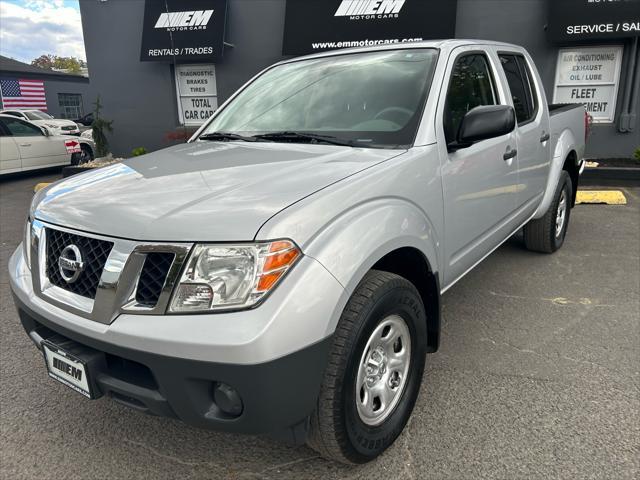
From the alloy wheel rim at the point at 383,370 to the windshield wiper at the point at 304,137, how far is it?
3.24 ft

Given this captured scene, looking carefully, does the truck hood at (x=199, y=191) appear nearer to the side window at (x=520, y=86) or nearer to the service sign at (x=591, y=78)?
the side window at (x=520, y=86)

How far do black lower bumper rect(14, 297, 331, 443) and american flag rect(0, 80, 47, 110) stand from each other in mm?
35515

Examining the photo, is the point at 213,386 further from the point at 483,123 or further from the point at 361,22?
the point at 361,22

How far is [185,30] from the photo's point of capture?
1133 cm

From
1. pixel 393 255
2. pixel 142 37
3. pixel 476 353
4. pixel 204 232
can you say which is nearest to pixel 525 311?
pixel 476 353

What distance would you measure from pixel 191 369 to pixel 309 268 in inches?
20.6

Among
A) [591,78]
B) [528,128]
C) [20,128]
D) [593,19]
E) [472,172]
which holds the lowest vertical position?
[20,128]

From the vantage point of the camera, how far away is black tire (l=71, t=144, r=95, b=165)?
12.8m

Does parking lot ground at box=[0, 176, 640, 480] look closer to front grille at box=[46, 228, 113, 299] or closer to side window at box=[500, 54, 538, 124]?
front grille at box=[46, 228, 113, 299]

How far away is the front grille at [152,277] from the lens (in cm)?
180

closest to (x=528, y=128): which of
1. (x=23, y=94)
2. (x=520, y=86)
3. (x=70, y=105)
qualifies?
(x=520, y=86)

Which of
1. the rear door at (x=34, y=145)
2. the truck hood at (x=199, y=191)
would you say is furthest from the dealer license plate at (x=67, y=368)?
the rear door at (x=34, y=145)

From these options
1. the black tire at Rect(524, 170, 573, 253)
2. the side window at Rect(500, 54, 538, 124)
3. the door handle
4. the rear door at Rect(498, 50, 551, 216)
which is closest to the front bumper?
the door handle

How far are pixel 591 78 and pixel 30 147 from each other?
1194 cm
